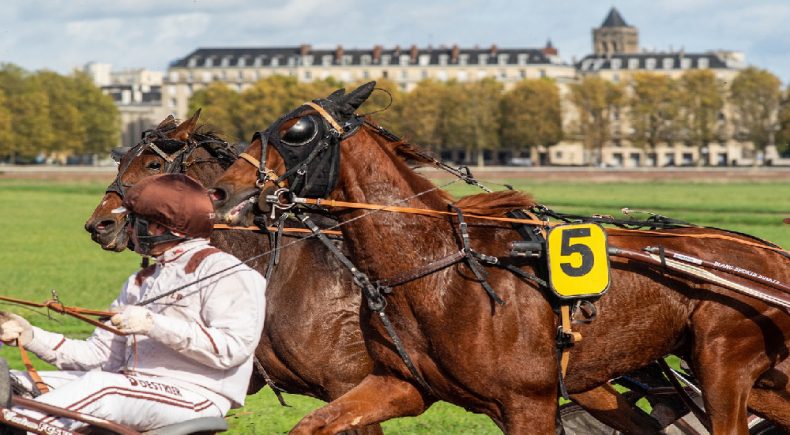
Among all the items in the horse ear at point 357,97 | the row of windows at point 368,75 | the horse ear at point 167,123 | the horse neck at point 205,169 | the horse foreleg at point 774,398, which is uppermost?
the row of windows at point 368,75

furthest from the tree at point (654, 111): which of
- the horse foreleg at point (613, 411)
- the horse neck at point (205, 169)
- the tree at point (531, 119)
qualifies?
the horse foreleg at point (613, 411)

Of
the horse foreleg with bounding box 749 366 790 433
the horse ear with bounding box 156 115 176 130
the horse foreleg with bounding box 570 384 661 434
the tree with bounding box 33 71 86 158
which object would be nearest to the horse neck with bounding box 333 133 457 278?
the horse foreleg with bounding box 570 384 661 434

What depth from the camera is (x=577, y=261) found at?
6660 mm

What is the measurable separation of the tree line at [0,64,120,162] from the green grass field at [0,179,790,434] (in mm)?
37050

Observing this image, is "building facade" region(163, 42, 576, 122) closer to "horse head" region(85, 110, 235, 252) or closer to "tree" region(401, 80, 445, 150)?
"tree" region(401, 80, 445, 150)

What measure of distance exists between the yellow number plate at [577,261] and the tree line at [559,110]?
12576 cm

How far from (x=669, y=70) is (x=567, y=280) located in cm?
19399

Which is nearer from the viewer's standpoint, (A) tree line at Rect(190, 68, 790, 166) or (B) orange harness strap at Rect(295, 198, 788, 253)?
(B) orange harness strap at Rect(295, 198, 788, 253)

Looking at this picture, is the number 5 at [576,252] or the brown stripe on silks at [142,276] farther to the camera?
the number 5 at [576,252]

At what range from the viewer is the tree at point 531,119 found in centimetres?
13925

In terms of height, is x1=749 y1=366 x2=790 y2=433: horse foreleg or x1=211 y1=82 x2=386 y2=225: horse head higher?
x1=211 y1=82 x2=386 y2=225: horse head

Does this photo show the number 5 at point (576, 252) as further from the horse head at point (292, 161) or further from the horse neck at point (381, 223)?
the horse head at point (292, 161)

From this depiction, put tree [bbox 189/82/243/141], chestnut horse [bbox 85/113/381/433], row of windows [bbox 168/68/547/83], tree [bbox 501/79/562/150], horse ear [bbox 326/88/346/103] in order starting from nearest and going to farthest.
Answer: horse ear [bbox 326/88/346/103] → chestnut horse [bbox 85/113/381/433] → tree [bbox 189/82/243/141] → tree [bbox 501/79/562/150] → row of windows [bbox 168/68/547/83]

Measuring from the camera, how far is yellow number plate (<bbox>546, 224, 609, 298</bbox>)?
6.62 meters
